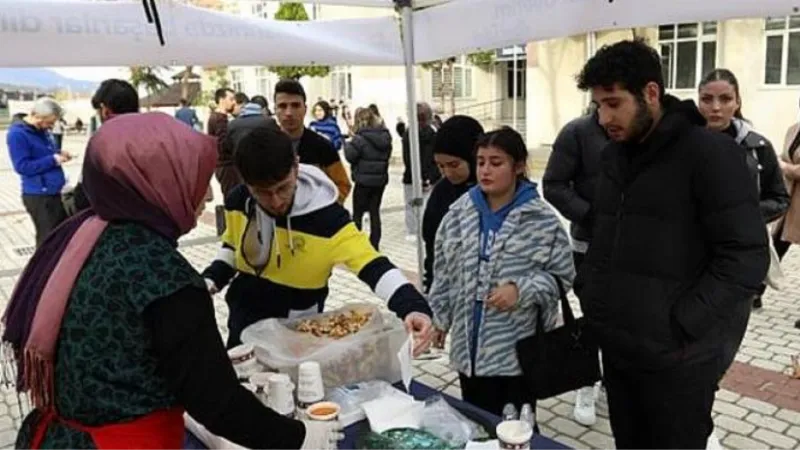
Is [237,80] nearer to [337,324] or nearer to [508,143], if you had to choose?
[508,143]

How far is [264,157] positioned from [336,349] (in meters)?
0.53

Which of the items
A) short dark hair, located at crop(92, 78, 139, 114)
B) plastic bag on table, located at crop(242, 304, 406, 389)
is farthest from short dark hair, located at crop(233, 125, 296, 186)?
short dark hair, located at crop(92, 78, 139, 114)

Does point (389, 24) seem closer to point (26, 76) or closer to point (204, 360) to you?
point (204, 360)

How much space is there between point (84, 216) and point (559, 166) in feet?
7.24

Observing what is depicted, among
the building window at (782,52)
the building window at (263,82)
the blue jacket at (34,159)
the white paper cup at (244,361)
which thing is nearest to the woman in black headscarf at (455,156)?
the white paper cup at (244,361)

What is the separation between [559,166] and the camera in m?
3.01

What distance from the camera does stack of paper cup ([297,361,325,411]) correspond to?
159 cm

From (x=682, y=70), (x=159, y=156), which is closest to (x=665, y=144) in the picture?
(x=159, y=156)

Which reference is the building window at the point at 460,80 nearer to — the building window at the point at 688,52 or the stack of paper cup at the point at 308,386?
the building window at the point at 688,52

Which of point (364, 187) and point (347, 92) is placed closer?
point (364, 187)

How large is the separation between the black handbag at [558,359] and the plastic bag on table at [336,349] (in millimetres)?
448

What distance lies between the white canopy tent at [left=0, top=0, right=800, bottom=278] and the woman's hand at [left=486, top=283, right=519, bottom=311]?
1.32 metres

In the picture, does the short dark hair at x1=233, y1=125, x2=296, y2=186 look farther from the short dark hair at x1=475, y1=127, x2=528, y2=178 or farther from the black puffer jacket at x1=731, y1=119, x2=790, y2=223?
the black puffer jacket at x1=731, y1=119, x2=790, y2=223

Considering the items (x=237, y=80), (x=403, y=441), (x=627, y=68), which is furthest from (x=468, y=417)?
(x=237, y=80)
